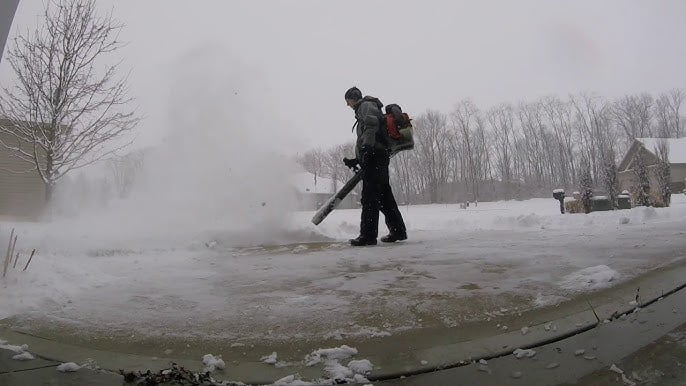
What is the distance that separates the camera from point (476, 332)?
1.86 meters

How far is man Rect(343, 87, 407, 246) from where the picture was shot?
5035 millimetres

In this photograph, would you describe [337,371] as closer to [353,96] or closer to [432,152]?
[353,96]

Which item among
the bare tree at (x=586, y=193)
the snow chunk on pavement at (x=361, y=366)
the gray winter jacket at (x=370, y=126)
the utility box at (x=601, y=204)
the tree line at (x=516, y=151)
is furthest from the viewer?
the tree line at (x=516, y=151)

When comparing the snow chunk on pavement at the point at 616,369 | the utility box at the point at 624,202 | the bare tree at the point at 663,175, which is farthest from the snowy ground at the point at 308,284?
the bare tree at the point at 663,175

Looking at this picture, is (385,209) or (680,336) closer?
(680,336)

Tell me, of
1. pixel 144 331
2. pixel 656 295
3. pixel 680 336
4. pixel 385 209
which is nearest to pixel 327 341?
pixel 144 331

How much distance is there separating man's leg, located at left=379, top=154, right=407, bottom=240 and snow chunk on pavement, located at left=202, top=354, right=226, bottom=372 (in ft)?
12.2

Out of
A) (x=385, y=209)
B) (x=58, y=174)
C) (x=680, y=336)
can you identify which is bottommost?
(x=680, y=336)

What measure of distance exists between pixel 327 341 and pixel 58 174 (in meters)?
12.8

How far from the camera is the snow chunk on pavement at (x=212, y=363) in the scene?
1.61 m

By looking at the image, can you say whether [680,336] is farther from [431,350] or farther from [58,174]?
[58,174]

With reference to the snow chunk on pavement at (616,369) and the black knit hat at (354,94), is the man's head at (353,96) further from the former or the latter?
the snow chunk on pavement at (616,369)

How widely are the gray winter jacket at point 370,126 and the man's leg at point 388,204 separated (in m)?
0.26

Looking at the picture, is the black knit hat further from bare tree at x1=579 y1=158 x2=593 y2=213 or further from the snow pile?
bare tree at x1=579 y1=158 x2=593 y2=213
